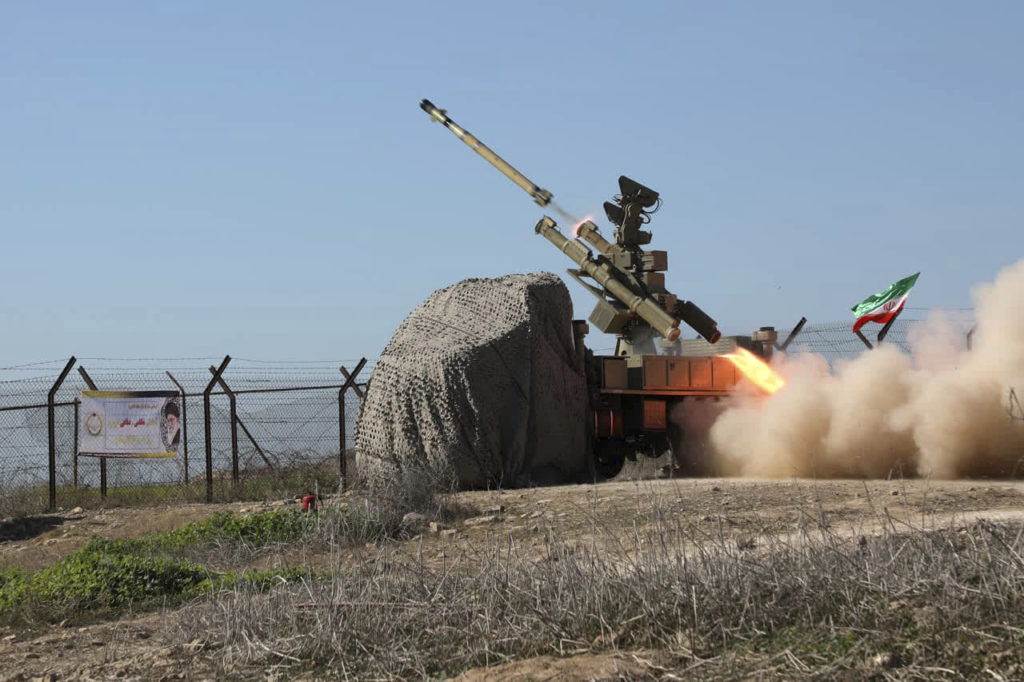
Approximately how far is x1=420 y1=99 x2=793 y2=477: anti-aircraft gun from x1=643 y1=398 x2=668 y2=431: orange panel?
0.02 m

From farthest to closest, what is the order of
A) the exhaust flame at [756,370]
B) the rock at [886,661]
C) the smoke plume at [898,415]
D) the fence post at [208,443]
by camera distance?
1. the exhaust flame at [756,370]
2. the fence post at [208,443]
3. the smoke plume at [898,415]
4. the rock at [886,661]

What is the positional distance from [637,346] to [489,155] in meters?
6.62

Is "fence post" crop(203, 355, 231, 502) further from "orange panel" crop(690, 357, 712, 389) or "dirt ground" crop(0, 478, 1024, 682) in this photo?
"orange panel" crop(690, 357, 712, 389)

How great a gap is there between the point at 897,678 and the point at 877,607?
2.64ft

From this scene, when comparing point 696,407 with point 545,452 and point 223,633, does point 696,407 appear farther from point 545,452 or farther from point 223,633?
point 223,633

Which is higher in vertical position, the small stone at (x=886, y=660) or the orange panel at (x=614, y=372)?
the orange panel at (x=614, y=372)

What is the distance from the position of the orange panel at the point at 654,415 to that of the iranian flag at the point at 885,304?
4.95 meters

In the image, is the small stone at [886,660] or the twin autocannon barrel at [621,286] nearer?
the small stone at [886,660]

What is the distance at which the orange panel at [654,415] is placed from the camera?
21.2 meters

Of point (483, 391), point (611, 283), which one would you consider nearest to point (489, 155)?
point (611, 283)

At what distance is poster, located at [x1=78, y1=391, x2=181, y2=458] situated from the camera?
65.6 ft

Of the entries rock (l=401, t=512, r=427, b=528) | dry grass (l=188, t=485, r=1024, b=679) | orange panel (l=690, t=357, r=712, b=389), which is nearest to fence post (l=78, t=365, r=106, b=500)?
rock (l=401, t=512, r=427, b=528)

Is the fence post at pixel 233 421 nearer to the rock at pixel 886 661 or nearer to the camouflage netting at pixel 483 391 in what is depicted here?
the camouflage netting at pixel 483 391

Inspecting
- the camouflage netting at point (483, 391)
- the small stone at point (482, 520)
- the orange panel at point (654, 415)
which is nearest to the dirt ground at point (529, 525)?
the small stone at point (482, 520)
